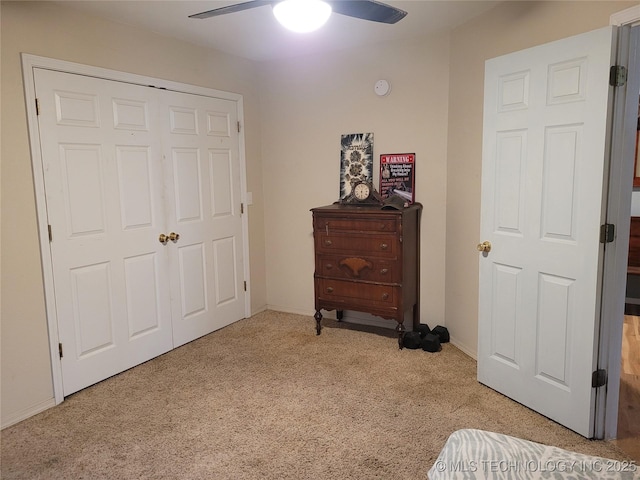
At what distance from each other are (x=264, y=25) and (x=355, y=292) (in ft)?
6.70

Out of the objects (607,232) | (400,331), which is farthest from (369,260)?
(607,232)

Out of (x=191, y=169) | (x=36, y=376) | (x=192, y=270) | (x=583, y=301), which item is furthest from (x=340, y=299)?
(x=36, y=376)

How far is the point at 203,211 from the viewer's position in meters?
3.79

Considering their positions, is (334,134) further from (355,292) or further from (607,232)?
(607,232)

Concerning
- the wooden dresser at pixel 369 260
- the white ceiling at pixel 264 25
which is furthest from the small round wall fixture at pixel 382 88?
the wooden dresser at pixel 369 260

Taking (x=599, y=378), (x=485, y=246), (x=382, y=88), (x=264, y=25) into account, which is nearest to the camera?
(x=599, y=378)

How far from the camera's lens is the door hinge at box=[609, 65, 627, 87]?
6.97ft

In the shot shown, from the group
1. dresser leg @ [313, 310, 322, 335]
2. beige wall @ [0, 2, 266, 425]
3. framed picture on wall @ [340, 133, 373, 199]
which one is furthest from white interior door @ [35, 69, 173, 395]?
framed picture on wall @ [340, 133, 373, 199]

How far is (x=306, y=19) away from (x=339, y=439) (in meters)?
2.01

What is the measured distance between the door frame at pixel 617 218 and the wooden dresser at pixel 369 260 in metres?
1.40

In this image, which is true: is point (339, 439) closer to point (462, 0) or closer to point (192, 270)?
point (192, 270)

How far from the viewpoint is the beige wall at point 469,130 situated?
275cm

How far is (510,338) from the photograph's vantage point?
2.70 meters

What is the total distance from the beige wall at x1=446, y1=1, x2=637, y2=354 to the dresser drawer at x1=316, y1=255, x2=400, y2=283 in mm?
514
